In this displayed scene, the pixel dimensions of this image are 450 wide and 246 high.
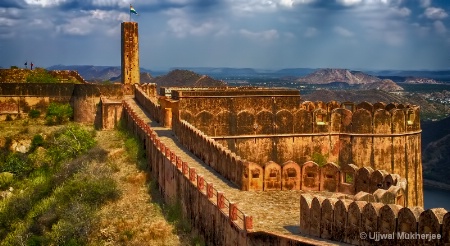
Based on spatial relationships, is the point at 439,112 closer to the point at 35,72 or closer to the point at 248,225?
the point at 35,72

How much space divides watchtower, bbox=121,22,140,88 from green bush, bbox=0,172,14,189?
9.66 m

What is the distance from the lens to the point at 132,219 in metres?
15.4

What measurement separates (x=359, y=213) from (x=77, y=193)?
38.3 feet

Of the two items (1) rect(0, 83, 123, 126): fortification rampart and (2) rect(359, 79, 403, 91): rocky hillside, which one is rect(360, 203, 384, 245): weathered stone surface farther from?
(2) rect(359, 79, 403, 91): rocky hillside

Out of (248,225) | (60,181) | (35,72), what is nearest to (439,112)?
(35,72)

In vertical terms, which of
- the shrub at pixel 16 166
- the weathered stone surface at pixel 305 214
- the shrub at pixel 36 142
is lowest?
the shrub at pixel 16 166

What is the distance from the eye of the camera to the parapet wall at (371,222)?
8055 millimetres

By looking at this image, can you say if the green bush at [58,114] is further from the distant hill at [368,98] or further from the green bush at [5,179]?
the distant hill at [368,98]

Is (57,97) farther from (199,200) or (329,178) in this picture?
(329,178)

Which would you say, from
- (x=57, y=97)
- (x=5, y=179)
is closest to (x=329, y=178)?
(x=5, y=179)

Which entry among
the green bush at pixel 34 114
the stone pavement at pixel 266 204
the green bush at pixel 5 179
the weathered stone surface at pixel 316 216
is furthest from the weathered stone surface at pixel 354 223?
the green bush at pixel 34 114

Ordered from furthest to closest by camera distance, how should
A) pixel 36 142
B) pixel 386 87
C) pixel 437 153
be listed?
1. pixel 386 87
2. pixel 437 153
3. pixel 36 142

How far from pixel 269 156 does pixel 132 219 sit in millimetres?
6923

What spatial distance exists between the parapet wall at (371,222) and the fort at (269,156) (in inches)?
0.6
